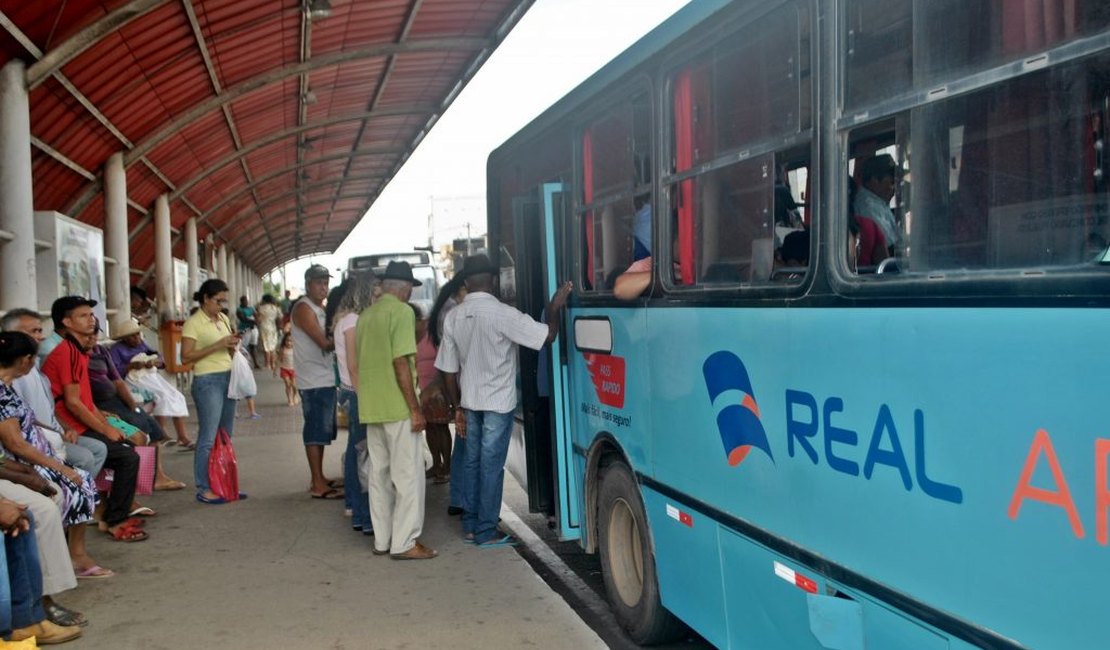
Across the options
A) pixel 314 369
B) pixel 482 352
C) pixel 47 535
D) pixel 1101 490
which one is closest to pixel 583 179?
pixel 482 352

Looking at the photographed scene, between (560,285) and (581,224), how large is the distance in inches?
19.7

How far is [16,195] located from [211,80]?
5.73 m

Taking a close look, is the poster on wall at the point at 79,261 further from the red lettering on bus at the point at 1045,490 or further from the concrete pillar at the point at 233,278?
the concrete pillar at the point at 233,278

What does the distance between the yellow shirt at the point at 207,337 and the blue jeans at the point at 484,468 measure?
2.66 m

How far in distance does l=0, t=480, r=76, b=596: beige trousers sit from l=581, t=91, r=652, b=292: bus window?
2.95 meters

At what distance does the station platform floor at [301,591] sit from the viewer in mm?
5180

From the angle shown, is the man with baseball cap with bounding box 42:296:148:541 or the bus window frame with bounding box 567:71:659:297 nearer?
the bus window frame with bounding box 567:71:659:297

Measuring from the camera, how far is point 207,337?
27.2 ft

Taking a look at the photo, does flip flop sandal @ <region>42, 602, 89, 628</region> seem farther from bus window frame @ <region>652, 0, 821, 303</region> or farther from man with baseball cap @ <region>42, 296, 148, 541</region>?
bus window frame @ <region>652, 0, 821, 303</region>

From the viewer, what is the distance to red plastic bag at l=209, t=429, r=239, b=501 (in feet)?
27.9

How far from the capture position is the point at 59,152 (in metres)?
13.9

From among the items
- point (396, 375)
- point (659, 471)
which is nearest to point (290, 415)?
point (396, 375)

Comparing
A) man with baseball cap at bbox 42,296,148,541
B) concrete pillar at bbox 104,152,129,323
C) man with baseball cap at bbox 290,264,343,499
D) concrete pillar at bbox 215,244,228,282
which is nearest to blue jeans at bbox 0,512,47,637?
man with baseball cap at bbox 42,296,148,541

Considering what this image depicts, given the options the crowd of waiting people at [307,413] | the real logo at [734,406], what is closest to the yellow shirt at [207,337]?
the crowd of waiting people at [307,413]
